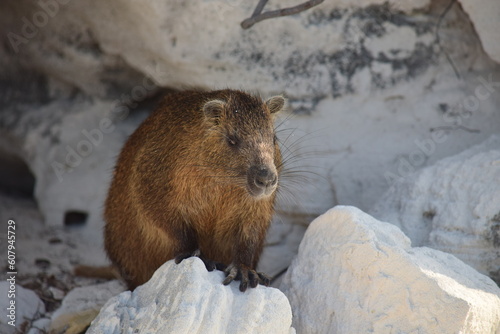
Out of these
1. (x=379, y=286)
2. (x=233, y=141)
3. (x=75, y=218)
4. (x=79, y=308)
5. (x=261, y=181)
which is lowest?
(x=75, y=218)

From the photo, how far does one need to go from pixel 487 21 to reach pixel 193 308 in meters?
3.84

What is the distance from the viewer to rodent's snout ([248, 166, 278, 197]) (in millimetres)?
4555

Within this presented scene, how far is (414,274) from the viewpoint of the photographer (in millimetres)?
4117

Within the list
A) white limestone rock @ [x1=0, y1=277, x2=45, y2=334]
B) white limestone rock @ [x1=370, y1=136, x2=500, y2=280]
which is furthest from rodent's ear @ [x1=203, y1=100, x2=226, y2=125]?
white limestone rock @ [x1=0, y1=277, x2=45, y2=334]

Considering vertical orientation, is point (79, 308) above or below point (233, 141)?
below

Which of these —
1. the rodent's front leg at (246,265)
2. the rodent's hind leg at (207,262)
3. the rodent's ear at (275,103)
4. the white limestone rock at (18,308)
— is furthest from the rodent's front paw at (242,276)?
the white limestone rock at (18,308)

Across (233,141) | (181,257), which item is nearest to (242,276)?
(181,257)

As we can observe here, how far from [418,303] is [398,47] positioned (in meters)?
3.06

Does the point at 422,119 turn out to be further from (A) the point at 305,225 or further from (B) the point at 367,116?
(A) the point at 305,225

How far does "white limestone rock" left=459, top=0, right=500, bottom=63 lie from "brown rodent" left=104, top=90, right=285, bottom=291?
6.75ft

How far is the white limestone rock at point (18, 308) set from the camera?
16.6ft

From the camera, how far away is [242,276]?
4.45 meters

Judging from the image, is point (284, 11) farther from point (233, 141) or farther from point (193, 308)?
point (193, 308)

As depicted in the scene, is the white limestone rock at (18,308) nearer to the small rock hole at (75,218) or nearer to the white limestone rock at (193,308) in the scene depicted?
the white limestone rock at (193,308)
